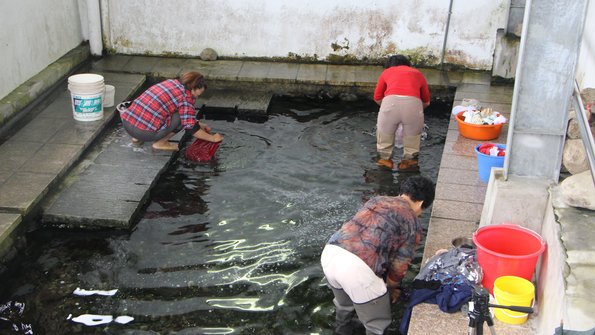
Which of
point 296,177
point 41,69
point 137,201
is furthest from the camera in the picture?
point 41,69

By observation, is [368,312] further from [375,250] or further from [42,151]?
[42,151]

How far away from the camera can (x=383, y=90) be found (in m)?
8.91

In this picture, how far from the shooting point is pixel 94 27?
11.8 metres

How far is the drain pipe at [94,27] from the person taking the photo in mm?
11672

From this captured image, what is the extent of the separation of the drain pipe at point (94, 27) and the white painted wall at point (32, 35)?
0.73 feet

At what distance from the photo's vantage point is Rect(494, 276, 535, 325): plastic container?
4.99 meters

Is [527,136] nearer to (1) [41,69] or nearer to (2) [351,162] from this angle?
(2) [351,162]

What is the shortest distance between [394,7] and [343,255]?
755 centimetres

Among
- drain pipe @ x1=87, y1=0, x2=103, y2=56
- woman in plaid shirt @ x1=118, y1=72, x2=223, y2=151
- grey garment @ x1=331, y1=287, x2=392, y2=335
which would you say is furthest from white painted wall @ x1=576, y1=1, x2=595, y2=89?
drain pipe @ x1=87, y1=0, x2=103, y2=56

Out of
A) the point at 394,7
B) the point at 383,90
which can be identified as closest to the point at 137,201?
the point at 383,90

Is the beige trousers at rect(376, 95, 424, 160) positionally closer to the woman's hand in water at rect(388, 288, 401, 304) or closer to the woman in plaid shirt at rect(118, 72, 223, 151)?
the woman in plaid shirt at rect(118, 72, 223, 151)

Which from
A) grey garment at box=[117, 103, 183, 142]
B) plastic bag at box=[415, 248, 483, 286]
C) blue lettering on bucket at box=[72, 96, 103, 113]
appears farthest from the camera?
blue lettering on bucket at box=[72, 96, 103, 113]

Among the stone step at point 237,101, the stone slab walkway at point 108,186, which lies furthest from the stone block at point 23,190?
the stone step at point 237,101

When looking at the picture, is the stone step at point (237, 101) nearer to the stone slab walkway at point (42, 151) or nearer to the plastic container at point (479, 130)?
the stone slab walkway at point (42, 151)
